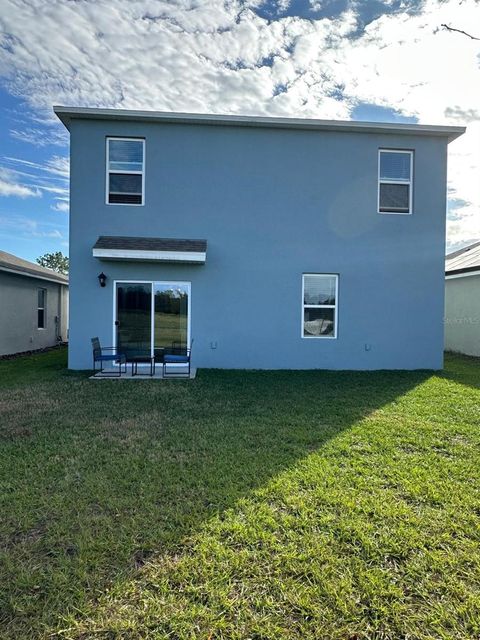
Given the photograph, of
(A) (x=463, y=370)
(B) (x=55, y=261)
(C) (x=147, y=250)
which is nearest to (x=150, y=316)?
Answer: (C) (x=147, y=250)

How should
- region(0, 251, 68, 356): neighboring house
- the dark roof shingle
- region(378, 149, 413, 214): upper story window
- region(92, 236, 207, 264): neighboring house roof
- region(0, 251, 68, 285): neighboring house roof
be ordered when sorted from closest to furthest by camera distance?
region(92, 236, 207, 264): neighboring house roof < the dark roof shingle < region(378, 149, 413, 214): upper story window < region(0, 251, 68, 285): neighboring house roof < region(0, 251, 68, 356): neighboring house

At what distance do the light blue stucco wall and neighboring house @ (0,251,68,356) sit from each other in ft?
19.2

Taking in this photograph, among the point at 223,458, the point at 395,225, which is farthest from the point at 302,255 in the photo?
the point at 223,458

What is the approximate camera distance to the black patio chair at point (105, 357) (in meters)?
8.72

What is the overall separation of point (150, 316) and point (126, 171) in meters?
3.93

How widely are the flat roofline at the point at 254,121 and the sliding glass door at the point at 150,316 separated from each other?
167 inches

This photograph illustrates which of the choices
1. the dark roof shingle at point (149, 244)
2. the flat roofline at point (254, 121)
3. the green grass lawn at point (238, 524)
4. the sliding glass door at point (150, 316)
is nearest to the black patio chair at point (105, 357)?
the sliding glass door at point (150, 316)

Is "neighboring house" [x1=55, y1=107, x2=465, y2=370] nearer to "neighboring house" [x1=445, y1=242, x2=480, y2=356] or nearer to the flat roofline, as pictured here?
the flat roofline

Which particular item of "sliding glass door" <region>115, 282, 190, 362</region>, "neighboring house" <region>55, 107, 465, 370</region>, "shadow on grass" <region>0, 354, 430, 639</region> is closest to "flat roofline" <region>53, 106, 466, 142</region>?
"neighboring house" <region>55, 107, 465, 370</region>

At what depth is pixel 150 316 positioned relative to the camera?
9.64m

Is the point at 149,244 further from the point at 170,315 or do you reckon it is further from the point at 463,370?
the point at 463,370

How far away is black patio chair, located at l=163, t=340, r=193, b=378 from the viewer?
8945 millimetres

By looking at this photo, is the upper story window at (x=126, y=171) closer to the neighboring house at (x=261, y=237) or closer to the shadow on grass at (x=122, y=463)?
the neighboring house at (x=261, y=237)

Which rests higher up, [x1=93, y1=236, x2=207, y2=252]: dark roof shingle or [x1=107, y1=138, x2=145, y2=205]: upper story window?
[x1=107, y1=138, x2=145, y2=205]: upper story window
